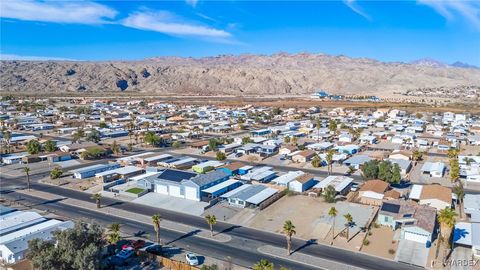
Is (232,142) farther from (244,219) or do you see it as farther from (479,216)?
(479,216)

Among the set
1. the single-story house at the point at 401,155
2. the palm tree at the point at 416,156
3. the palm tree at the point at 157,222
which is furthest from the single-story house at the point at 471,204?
the palm tree at the point at 157,222

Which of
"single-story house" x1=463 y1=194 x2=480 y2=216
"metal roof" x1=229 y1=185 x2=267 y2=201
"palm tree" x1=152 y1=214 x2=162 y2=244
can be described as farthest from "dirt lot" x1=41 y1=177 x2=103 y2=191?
"single-story house" x1=463 y1=194 x2=480 y2=216

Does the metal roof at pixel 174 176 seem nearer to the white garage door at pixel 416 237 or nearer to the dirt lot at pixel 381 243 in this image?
the dirt lot at pixel 381 243

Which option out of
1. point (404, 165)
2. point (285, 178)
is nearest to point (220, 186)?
point (285, 178)

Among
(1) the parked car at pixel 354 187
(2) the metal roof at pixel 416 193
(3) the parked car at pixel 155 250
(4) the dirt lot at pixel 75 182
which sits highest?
(2) the metal roof at pixel 416 193

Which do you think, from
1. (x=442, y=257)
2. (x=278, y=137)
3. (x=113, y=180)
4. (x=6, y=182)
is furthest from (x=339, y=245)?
(x=278, y=137)

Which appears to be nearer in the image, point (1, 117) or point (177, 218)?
point (177, 218)
